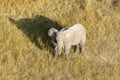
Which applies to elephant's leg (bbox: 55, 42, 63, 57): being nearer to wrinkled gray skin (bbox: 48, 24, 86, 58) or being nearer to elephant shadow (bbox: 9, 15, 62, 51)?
wrinkled gray skin (bbox: 48, 24, 86, 58)

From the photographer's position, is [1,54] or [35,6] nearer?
[1,54]

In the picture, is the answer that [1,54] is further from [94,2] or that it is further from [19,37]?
[94,2]

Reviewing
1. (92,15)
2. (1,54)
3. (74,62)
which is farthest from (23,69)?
(92,15)

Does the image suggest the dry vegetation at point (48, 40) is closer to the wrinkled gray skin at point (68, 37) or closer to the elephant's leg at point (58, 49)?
the elephant's leg at point (58, 49)

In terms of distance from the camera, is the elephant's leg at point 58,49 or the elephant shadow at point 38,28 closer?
the elephant's leg at point 58,49

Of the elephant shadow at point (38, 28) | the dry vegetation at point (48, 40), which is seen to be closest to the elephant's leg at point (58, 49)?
the dry vegetation at point (48, 40)

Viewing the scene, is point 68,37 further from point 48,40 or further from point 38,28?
point 38,28

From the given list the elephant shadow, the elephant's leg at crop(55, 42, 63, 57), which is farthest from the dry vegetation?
the elephant's leg at crop(55, 42, 63, 57)
